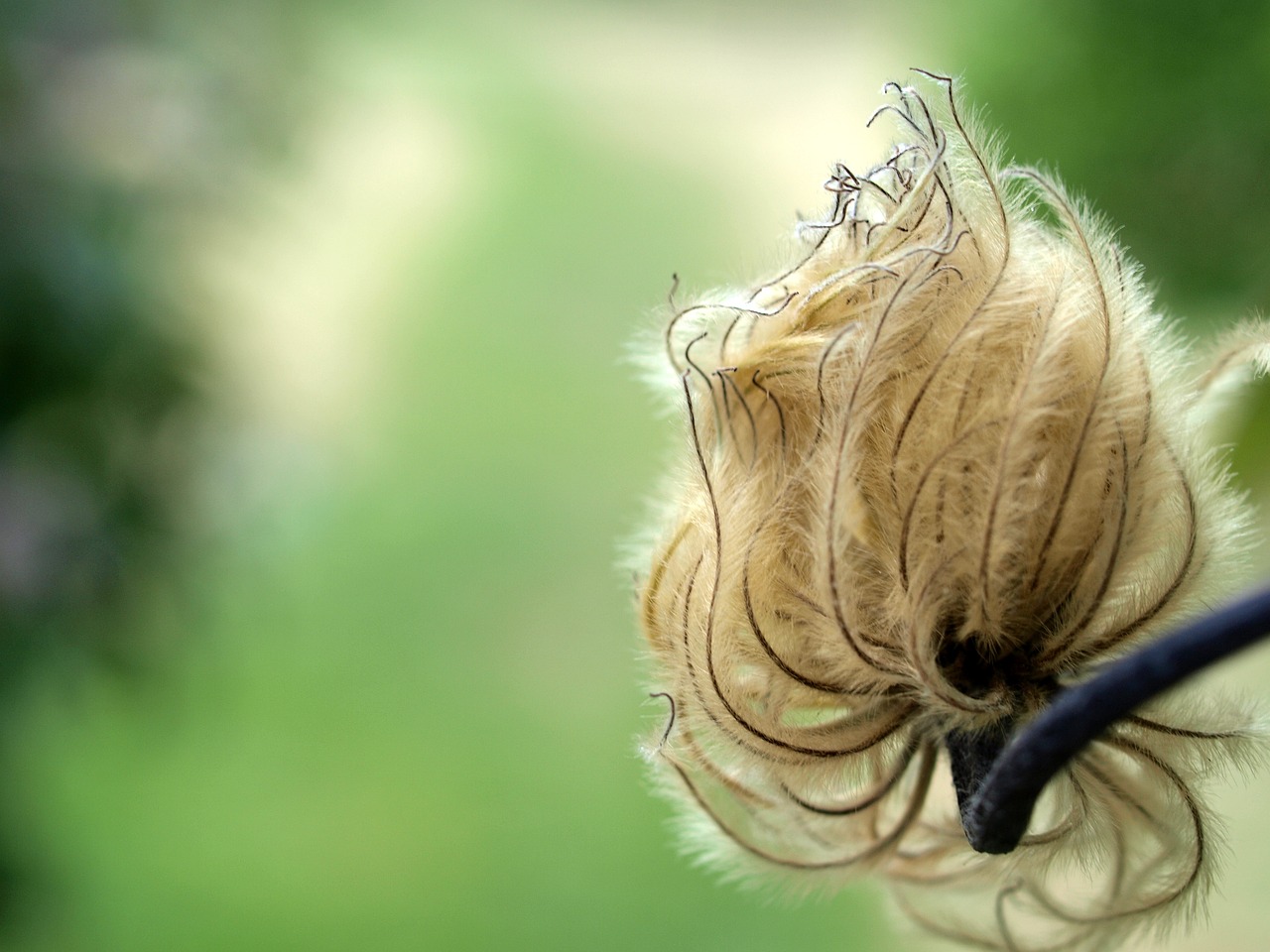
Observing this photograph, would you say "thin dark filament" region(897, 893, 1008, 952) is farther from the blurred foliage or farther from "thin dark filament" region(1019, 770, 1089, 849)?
the blurred foliage

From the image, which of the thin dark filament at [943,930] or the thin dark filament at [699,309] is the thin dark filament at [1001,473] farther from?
the thin dark filament at [943,930]

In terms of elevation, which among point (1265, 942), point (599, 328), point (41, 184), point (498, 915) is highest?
point (599, 328)

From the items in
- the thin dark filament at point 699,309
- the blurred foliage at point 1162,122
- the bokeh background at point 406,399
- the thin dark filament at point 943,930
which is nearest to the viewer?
the thin dark filament at point 699,309

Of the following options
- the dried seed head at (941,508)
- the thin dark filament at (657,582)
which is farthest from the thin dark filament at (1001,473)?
the thin dark filament at (657,582)

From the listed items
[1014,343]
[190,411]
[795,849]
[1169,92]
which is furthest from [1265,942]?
[190,411]

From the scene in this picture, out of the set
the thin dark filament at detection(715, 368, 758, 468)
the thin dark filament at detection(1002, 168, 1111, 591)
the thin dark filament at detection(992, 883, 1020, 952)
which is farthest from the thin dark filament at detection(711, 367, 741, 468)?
the thin dark filament at detection(992, 883, 1020, 952)

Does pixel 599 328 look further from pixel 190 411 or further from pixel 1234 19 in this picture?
pixel 1234 19

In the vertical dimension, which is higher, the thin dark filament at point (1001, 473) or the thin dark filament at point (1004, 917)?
the thin dark filament at point (1001, 473)
